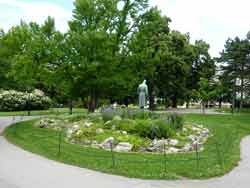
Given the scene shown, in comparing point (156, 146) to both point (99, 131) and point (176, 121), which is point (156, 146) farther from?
point (176, 121)

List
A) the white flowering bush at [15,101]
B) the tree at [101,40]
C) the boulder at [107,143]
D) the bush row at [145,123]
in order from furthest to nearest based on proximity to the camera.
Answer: the white flowering bush at [15,101] < the tree at [101,40] < the bush row at [145,123] < the boulder at [107,143]

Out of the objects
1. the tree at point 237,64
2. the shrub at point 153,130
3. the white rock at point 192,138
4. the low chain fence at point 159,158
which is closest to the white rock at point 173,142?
the shrub at point 153,130

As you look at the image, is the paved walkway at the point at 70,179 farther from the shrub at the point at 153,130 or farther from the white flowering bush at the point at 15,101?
the white flowering bush at the point at 15,101

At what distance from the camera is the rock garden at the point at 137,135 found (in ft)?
42.2

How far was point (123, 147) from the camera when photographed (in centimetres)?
1266

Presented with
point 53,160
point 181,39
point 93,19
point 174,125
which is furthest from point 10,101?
point 53,160

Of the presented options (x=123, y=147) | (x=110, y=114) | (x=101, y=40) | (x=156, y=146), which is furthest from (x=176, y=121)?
(x=101, y=40)

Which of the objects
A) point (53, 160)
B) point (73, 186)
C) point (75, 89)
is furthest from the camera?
point (75, 89)

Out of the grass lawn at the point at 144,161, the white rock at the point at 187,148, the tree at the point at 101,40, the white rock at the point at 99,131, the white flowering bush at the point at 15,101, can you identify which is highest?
the tree at the point at 101,40

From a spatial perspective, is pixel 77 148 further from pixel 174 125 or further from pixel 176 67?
pixel 176 67

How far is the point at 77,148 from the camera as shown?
41.4 ft

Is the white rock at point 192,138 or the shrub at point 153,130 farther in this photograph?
the white rock at point 192,138

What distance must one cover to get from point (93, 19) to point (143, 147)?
1387 cm

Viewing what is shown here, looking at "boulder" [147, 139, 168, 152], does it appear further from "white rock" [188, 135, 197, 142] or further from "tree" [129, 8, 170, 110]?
"tree" [129, 8, 170, 110]
